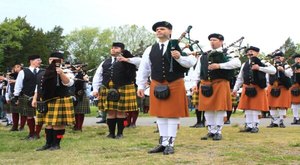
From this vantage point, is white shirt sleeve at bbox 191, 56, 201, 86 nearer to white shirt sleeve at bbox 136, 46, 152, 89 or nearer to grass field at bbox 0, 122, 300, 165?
grass field at bbox 0, 122, 300, 165

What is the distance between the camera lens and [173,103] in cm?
653

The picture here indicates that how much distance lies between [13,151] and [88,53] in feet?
211

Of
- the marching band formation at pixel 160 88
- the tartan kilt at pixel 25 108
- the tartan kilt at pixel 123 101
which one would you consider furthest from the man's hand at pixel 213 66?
→ the tartan kilt at pixel 25 108

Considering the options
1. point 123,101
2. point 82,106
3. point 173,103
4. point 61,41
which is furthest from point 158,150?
point 61,41

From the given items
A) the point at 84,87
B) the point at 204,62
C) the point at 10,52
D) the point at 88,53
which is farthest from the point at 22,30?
the point at 204,62

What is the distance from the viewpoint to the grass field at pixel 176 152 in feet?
19.3

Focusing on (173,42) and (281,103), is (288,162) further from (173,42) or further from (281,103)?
(281,103)

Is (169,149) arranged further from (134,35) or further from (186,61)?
(134,35)

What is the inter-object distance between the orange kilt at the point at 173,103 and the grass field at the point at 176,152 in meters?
0.57

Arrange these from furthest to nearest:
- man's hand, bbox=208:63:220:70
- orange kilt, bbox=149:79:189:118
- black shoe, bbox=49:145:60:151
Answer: man's hand, bbox=208:63:220:70 < black shoe, bbox=49:145:60:151 < orange kilt, bbox=149:79:189:118

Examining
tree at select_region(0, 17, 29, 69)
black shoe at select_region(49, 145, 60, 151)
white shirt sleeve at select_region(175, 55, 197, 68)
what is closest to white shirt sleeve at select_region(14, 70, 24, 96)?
black shoe at select_region(49, 145, 60, 151)

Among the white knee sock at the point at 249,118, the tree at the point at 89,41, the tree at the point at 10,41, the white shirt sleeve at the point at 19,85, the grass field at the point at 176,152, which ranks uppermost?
the tree at the point at 89,41

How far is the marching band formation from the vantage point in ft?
21.5

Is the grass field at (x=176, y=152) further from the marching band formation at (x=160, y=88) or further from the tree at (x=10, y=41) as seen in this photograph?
the tree at (x=10, y=41)
